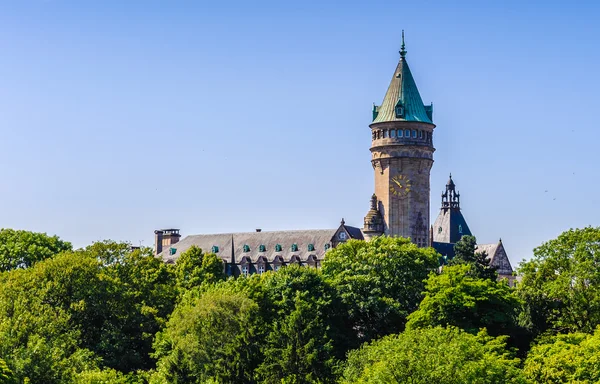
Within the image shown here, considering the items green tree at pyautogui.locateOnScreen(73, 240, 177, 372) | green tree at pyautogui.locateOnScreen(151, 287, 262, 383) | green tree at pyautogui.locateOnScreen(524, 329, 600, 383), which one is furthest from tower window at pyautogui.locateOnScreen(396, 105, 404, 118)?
green tree at pyautogui.locateOnScreen(524, 329, 600, 383)

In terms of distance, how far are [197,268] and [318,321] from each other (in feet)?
125

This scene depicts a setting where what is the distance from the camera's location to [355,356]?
80.4 meters

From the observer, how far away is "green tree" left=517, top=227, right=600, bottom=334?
87.9 m

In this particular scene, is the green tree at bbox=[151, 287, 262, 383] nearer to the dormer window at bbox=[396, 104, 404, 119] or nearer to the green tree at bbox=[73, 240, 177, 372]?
the green tree at bbox=[73, 240, 177, 372]

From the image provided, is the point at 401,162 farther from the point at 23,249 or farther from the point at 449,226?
the point at 23,249

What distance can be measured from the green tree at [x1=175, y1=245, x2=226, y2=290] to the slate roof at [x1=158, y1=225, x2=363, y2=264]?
28120 millimetres

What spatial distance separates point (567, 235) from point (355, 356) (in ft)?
64.8

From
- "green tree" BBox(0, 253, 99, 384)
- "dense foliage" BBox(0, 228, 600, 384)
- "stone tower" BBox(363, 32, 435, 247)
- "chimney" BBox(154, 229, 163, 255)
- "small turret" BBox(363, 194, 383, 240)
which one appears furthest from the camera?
"chimney" BBox(154, 229, 163, 255)

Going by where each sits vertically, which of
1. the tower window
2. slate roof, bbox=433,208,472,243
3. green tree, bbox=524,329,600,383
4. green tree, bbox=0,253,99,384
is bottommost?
green tree, bbox=524,329,600,383

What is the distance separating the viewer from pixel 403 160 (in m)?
145

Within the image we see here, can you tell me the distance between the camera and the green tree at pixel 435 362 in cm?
6844

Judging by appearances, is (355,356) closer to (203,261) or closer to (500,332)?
(500,332)

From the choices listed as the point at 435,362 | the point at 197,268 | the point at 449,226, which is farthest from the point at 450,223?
the point at 435,362

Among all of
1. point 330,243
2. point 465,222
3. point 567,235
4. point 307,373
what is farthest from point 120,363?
point 465,222
